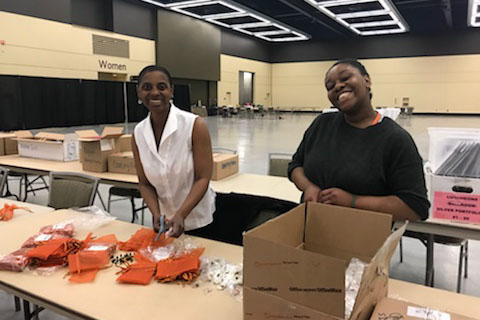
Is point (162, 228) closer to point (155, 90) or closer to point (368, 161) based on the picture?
point (155, 90)

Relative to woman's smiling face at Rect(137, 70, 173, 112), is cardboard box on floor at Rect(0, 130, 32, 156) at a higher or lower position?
lower

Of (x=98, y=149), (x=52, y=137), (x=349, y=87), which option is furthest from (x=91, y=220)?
(x=52, y=137)

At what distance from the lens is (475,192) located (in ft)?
6.46

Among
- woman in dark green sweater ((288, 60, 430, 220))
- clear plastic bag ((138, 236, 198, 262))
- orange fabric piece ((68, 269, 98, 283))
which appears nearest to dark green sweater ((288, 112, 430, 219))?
woman in dark green sweater ((288, 60, 430, 220))

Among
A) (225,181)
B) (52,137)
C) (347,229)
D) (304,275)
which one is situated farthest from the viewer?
(52,137)

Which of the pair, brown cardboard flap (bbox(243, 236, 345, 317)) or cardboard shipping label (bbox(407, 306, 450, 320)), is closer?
brown cardboard flap (bbox(243, 236, 345, 317))

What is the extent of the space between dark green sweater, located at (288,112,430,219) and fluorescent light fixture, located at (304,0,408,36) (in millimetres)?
13590

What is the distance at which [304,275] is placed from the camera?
2.60ft

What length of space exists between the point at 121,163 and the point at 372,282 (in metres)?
3.03

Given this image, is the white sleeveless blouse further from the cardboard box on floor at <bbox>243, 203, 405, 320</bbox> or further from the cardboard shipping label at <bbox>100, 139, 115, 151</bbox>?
the cardboard shipping label at <bbox>100, 139, 115, 151</bbox>

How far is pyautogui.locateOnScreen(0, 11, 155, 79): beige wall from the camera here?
10852 millimetres

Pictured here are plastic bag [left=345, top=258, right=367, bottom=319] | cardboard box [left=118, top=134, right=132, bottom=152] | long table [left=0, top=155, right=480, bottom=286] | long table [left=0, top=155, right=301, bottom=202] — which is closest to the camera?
plastic bag [left=345, top=258, right=367, bottom=319]

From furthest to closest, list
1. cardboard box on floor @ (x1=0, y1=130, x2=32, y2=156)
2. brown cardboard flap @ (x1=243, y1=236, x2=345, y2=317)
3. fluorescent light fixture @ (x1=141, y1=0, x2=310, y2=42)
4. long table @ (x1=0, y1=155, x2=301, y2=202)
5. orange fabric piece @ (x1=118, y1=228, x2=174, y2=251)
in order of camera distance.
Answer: fluorescent light fixture @ (x1=141, y1=0, x2=310, y2=42) < cardboard box on floor @ (x1=0, y1=130, x2=32, y2=156) < long table @ (x1=0, y1=155, x2=301, y2=202) < orange fabric piece @ (x1=118, y1=228, x2=174, y2=251) < brown cardboard flap @ (x1=243, y1=236, x2=345, y2=317)

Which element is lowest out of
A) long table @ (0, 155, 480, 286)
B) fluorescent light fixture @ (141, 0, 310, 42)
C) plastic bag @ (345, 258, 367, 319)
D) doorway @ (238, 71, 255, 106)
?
long table @ (0, 155, 480, 286)
